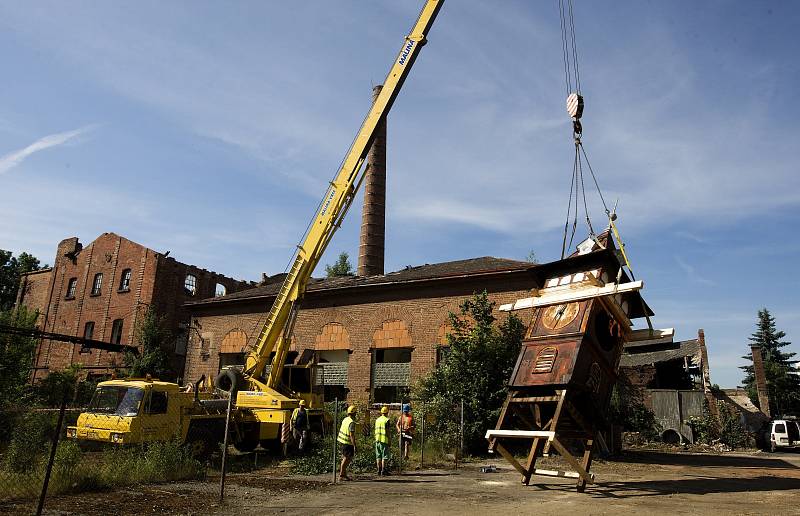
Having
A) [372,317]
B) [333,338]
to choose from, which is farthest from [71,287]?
[372,317]

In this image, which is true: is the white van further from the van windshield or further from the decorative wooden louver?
the van windshield

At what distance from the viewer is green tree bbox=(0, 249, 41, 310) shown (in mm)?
52719

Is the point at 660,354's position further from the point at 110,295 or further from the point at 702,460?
the point at 110,295

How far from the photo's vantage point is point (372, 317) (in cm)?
2377

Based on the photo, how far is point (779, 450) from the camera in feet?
84.4

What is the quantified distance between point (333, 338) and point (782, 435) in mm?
20503

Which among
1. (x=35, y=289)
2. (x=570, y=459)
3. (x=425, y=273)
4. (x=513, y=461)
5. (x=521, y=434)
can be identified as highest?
(x=35, y=289)

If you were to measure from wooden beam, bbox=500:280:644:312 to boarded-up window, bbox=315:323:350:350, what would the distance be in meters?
12.9

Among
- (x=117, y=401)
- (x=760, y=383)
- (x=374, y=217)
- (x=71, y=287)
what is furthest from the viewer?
(x=71, y=287)

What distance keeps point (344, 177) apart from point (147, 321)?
67.4ft

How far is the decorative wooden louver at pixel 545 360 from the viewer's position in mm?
10477

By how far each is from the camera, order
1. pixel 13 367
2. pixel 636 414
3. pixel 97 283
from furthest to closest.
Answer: pixel 97 283
pixel 636 414
pixel 13 367

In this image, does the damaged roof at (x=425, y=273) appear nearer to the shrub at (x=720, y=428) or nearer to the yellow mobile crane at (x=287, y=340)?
the yellow mobile crane at (x=287, y=340)

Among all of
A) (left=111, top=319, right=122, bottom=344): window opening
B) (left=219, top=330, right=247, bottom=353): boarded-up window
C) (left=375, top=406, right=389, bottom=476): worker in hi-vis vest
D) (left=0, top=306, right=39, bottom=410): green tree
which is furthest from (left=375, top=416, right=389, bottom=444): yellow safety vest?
(left=111, top=319, right=122, bottom=344): window opening
